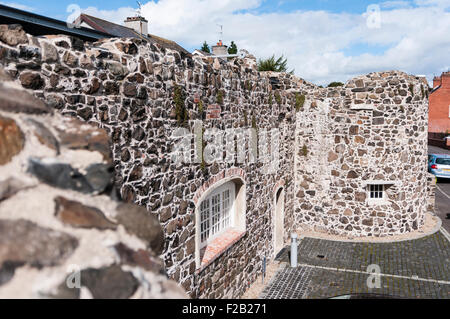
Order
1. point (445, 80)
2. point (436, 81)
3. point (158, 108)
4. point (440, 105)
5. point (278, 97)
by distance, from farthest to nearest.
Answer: point (436, 81) < point (440, 105) < point (445, 80) < point (278, 97) < point (158, 108)

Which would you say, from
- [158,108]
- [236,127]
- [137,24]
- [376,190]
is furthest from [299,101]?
[137,24]

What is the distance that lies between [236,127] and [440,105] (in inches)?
1501

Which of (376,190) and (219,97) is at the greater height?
(219,97)

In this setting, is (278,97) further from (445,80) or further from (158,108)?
(445,80)

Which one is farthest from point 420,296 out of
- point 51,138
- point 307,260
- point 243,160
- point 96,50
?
point 51,138

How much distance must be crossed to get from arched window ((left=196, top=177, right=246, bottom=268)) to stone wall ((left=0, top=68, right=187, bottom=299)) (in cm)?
455

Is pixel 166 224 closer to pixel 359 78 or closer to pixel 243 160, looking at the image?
pixel 243 160

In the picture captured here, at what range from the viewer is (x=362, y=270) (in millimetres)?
9773

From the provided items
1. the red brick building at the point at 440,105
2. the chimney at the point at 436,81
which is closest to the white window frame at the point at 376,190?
the red brick building at the point at 440,105

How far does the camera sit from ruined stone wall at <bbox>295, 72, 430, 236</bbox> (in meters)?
12.0

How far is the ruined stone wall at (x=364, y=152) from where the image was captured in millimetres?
12008

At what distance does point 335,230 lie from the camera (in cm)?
1266

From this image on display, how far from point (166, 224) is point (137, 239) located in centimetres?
375
